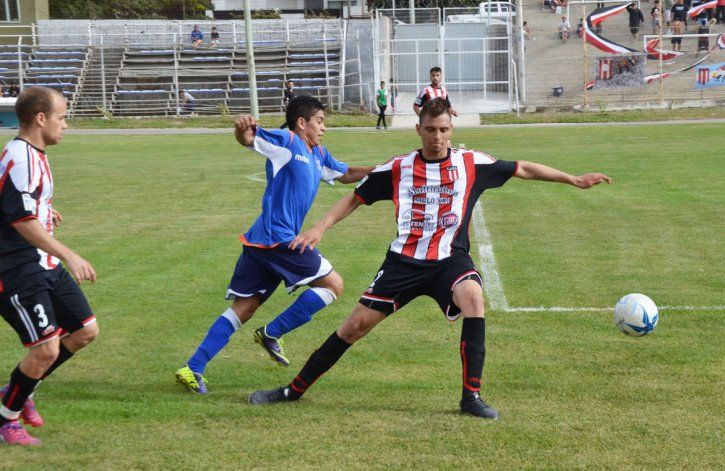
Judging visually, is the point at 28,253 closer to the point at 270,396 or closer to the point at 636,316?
the point at 270,396

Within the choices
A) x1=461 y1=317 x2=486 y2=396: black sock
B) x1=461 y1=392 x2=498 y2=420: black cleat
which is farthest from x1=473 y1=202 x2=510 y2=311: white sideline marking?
x1=461 y1=392 x2=498 y2=420: black cleat

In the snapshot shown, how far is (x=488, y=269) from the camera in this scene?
10922 mm

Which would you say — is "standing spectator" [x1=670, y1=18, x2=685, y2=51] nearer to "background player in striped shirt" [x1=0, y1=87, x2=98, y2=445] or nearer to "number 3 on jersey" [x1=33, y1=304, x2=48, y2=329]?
"background player in striped shirt" [x1=0, y1=87, x2=98, y2=445]

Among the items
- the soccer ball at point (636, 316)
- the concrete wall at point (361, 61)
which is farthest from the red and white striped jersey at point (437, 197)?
the concrete wall at point (361, 61)

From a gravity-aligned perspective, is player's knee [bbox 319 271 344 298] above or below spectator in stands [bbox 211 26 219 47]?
below

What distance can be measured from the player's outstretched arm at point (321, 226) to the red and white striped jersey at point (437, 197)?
0.33 meters

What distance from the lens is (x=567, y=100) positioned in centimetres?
4391

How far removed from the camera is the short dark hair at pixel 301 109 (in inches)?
275

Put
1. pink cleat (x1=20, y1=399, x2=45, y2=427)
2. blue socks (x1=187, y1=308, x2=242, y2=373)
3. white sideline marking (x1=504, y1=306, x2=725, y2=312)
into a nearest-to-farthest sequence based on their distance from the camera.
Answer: pink cleat (x1=20, y1=399, x2=45, y2=427) → blue socks (x1=187, y1=308, x2=242, y2=373) → white sideline marking (x1=504, y1=306, x2=725, y2=312)

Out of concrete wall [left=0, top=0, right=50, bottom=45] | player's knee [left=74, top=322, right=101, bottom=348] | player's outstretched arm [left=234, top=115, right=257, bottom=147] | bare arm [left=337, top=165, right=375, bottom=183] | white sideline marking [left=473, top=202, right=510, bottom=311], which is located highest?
concrete wall [left=0, top=0, right=50, bottom=45]

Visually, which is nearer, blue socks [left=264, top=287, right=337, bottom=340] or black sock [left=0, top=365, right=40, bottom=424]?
black sock [left=0, top=365, right=40, bottom=424]

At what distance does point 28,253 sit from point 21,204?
348 mm

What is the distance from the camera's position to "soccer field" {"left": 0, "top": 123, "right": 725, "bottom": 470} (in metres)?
5.25

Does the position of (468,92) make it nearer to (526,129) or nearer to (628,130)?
(526,129)
